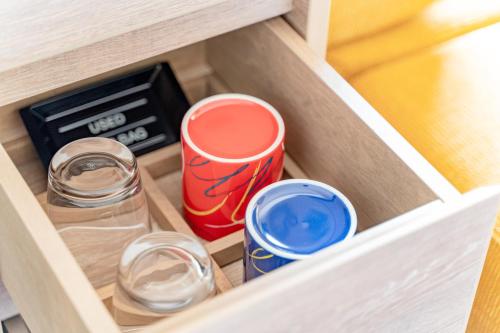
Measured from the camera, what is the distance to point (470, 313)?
65cm

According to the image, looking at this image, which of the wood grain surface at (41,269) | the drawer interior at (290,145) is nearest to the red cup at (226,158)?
the drawer interior at (290,145)

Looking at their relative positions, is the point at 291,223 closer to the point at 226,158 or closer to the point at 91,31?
the point at 226,158

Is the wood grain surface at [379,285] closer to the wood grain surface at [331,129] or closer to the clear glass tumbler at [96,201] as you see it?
the wood grain surface at [331,129]

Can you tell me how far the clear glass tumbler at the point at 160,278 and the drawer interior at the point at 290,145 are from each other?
2.9 inches

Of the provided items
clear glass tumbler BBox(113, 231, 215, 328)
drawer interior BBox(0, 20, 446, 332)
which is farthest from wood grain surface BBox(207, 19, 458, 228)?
clear glass tumbler BBox(113, 231, 215, 328)

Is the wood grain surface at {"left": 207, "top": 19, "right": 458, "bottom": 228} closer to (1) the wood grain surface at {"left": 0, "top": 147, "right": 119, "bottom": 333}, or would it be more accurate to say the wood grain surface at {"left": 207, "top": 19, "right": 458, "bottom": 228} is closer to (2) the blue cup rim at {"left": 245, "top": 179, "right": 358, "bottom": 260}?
(2) the blue cup rim at {"left": 245, "top": 179, "right": 358, "bottom": 260}

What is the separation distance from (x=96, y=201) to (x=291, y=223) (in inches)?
5.5

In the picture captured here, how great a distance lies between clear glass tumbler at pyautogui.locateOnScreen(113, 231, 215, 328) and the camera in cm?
53

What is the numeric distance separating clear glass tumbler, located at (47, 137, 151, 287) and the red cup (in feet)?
0.15

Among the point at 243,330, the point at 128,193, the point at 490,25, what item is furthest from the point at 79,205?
the point at 490,25

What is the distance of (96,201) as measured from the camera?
597 millimetres

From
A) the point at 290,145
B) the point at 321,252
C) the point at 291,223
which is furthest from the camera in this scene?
the point at 290,145

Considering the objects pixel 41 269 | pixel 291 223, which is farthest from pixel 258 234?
pixel 41 269

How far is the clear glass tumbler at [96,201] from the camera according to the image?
1.97 feet
